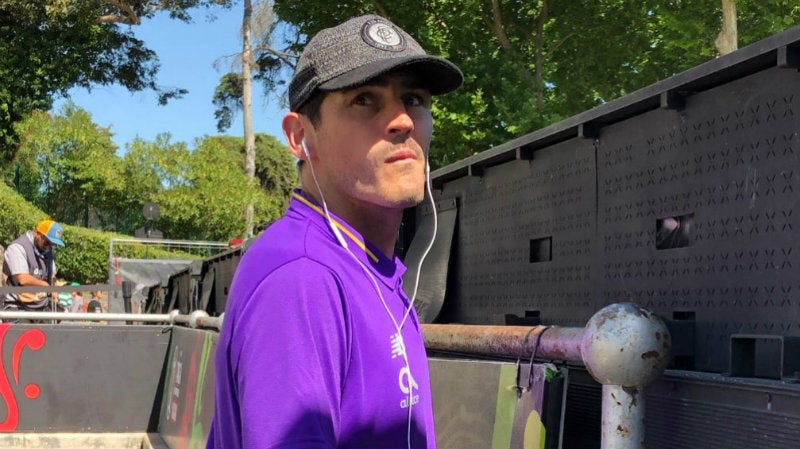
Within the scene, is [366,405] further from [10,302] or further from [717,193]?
[10,302]

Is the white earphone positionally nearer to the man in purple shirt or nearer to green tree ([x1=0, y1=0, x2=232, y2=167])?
the man in purple shirt

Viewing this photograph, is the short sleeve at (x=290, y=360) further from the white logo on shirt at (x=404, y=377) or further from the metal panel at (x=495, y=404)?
the metal panel at (x=495, y=404)

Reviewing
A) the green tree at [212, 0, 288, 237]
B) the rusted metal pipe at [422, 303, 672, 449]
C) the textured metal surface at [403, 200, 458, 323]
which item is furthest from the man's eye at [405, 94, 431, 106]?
the green tree at [212, 0, 288, 237]

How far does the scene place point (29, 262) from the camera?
13430 mm

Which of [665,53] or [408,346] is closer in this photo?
[408,346]

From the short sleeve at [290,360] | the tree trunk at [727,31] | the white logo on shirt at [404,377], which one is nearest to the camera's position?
the short sleeve at [290,360]

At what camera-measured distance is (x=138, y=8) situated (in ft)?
139

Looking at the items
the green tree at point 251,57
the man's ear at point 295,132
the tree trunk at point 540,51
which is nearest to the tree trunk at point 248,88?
the green tree at point 251,57

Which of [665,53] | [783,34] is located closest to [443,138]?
[665,53]

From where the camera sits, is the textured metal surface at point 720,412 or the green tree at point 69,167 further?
the green tree at point 69,167

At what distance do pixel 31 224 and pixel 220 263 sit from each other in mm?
27914

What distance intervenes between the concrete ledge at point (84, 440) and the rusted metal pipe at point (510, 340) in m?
5.24

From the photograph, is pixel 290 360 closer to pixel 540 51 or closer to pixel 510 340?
pixel 510 340

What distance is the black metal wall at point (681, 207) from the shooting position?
3.48 metres
